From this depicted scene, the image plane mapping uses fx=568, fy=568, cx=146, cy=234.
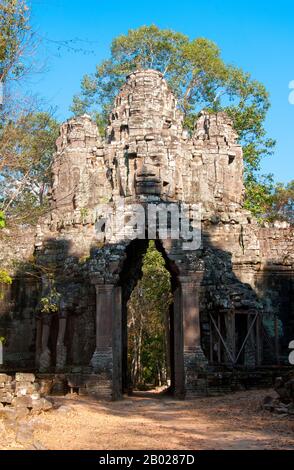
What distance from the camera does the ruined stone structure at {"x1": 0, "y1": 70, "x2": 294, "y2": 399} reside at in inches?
588

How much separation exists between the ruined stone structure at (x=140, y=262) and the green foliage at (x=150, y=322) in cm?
789

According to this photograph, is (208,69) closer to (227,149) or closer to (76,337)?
(227,149)

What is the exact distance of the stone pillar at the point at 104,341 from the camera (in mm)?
14232

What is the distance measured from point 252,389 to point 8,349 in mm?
7820

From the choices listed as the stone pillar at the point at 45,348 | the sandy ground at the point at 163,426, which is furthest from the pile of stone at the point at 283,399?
the stone pillar at the point at 45,348

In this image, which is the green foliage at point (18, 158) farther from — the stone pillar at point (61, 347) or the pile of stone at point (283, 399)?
the pile of stone at point (283, 399)

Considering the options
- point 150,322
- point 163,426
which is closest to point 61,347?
point 163,426

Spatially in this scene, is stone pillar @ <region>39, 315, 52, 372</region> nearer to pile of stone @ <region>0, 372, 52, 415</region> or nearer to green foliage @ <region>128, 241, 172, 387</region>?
pile of stone @ <region>0, 372, 52, 415</region>

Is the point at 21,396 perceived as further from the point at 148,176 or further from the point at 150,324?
the point at 150,324

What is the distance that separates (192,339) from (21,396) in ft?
18.3

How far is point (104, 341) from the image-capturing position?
1462 cm

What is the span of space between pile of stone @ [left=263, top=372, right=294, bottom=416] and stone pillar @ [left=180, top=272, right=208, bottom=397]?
10.2ft

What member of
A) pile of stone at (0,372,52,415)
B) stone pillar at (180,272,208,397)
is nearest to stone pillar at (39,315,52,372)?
stone pillar at (180,272,208,397)
